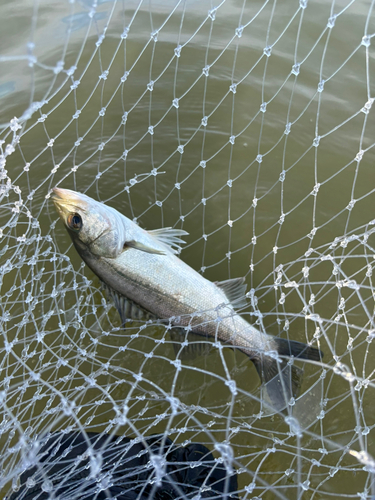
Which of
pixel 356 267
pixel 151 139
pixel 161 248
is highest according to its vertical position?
pixel 151 139

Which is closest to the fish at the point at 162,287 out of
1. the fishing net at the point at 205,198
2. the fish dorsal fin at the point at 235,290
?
the fish dorsal fin at the point at 235,290

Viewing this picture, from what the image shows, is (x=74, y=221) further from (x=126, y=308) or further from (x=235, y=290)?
(x=235, y=290)

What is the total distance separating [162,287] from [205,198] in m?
1.43

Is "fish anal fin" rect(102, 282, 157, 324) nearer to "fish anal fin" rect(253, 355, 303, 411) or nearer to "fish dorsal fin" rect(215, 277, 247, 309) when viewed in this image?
"fish dorsal fin" rect(215, 277, 247, 309)

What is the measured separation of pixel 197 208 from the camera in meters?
4.17

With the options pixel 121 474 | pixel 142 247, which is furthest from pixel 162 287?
pixel 121 474

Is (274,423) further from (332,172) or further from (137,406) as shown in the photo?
(332,172)

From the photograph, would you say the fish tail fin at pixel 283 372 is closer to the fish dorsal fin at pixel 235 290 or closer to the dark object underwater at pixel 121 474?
the fish dorsal fin at pixel 235 290

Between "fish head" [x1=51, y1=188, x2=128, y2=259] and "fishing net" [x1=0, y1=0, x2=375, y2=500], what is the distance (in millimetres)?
545

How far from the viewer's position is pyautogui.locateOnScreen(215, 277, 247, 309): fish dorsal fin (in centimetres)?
301

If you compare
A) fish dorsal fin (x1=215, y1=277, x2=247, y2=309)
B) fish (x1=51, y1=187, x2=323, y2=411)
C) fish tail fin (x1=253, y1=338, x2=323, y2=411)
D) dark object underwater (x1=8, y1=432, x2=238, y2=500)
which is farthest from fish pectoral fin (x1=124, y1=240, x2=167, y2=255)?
dark object underwater (x1=8, y1=432, x2=238, y2=500)

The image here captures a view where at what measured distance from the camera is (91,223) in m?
2.84

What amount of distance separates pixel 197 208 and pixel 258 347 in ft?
5.46

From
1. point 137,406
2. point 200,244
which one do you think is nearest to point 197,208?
point 200,244
